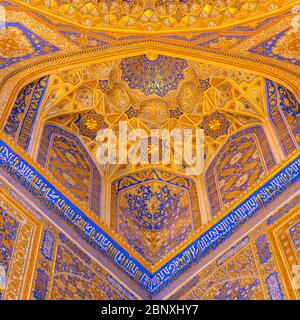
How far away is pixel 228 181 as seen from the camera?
8078 mm

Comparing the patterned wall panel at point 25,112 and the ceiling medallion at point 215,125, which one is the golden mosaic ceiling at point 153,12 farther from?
the ceiling medallion at point 215,125

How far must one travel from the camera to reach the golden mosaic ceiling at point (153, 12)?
8.03 metres

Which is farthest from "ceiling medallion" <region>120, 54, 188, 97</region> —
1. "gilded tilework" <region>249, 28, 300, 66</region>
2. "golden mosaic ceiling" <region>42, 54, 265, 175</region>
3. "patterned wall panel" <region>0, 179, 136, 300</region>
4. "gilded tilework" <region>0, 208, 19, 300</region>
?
"gilded tilework" <region>0, 208, 19, 300</region>

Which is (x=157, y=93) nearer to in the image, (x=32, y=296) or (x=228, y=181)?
(x=228, y=181)

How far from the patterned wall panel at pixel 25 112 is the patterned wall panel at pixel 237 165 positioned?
2.68m

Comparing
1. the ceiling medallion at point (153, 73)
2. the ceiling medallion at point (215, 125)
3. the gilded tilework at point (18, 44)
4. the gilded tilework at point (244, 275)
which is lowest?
the gilded tilework at point (244, 275)

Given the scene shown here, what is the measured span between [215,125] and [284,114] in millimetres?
1323

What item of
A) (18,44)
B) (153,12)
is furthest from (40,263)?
(153,12)

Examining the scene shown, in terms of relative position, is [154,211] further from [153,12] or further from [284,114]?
[153,12]

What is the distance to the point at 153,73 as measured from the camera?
894 cm

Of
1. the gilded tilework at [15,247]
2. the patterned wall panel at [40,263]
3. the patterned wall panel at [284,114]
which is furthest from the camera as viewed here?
the patterned wall panel at [284,114]

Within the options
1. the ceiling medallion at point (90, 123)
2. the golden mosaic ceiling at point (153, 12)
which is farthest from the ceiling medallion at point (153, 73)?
the ceiling medallion at point (90, 123)
